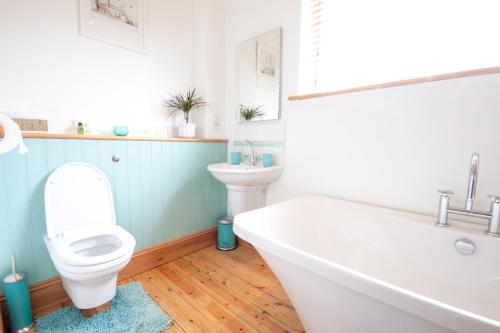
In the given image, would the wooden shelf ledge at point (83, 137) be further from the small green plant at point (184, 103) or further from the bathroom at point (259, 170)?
the small green plant at point (184, 103)

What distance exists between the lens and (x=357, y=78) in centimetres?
152

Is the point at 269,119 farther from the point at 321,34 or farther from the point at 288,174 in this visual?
the point at 321,34

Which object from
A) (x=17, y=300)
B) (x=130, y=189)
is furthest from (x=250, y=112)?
(x=17, y=300)

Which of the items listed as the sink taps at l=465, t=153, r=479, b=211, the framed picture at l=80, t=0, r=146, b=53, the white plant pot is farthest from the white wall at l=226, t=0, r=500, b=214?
the framed picture at l=80, t=0, r=146, b=53

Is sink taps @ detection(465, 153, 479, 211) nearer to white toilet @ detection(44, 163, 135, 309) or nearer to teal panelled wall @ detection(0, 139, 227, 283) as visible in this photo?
white toilet @ detection(44, 163, 135, 309)

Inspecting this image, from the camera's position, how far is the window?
1.12m

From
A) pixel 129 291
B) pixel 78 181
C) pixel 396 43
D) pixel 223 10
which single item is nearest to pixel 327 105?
pixel 396 43

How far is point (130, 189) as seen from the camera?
1.63 m

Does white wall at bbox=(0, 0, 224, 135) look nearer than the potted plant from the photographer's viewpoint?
Yes

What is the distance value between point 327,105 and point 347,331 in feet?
4.22

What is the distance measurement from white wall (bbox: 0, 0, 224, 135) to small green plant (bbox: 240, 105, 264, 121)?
366 millimetres

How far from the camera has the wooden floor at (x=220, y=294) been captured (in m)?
1.21

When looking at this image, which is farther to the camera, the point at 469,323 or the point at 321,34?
the point at 321,34

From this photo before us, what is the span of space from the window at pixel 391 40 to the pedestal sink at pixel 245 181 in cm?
73
